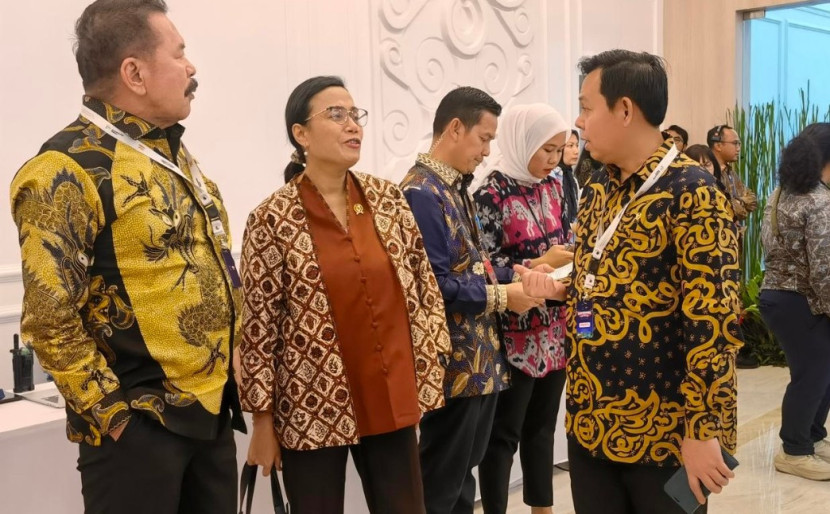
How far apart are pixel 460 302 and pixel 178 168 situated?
3.18 ft

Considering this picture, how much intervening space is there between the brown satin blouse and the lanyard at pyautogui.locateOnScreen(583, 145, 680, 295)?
Answer: 19.7 inches

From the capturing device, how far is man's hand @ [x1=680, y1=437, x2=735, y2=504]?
1558mm

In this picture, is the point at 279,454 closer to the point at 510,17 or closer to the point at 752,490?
the point at 752,490

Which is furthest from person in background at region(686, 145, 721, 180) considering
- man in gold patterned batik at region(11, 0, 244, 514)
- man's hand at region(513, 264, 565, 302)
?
man in gold patterned batik at region(11, 0, 244, 514)

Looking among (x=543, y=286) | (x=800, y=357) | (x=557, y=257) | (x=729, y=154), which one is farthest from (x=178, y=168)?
(x=729, y=154)

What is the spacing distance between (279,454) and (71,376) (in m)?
0.62

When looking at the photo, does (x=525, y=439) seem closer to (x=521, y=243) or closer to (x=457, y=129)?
(x=521, y=243)

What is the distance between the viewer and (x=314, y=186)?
2.02m

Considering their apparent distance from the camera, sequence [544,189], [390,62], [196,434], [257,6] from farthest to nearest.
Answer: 1. [390,62]
2. [257,6]
3. [544,189]
4. [196,434]

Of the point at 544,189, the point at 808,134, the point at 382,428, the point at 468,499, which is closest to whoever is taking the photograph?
the point at 382,428

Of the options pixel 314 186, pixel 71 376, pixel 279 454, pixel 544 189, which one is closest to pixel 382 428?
pixel 279 454

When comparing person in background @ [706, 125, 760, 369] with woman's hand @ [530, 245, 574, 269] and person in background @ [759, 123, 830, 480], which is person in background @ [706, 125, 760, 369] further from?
woman's hand @ [530, 245, 574, 269]

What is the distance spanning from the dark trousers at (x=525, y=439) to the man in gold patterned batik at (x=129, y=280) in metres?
1.30

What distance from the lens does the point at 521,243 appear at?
2.74 metres
